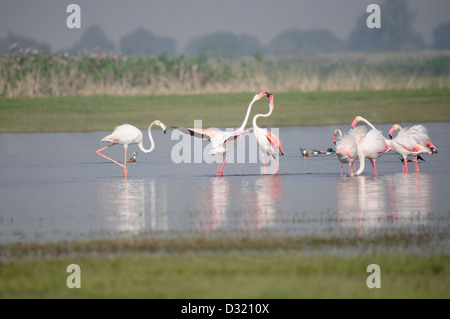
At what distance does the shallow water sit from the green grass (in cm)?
95

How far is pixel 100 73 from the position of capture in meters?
35.9

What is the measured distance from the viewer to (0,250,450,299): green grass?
6.69 m

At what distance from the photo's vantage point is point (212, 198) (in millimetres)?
11289

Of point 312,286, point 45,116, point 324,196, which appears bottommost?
point 312,286

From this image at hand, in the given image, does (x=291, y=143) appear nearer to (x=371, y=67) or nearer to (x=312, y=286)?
(x=312, y=286)

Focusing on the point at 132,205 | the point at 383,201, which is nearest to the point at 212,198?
the point at 132,205

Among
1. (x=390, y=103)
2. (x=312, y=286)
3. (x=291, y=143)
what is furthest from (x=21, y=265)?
(x=390, y=103)

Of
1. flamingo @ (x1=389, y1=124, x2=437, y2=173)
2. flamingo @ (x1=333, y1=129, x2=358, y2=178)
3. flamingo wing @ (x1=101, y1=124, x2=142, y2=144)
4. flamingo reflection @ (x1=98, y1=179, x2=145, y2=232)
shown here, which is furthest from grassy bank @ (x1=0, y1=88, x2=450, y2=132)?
flamingo reflection @ (x1=98, y1=179, x2=145, y2=232)

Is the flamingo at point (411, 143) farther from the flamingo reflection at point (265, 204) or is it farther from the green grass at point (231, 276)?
the green grass at point (231, 276)

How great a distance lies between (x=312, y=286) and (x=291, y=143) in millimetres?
12425

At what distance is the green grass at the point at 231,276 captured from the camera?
6.69 m
